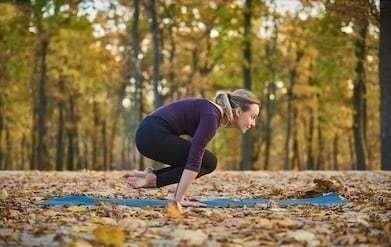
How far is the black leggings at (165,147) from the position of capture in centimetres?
642

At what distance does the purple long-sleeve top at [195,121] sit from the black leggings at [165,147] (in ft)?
0.32

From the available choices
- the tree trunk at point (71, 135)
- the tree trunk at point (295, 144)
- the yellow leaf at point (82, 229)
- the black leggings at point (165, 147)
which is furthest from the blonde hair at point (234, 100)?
the tree trunk at point (295, 144)

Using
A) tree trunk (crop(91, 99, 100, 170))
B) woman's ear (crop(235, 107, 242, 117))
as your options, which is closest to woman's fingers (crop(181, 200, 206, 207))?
woman's ear (crop(235, 107, 242, 117))

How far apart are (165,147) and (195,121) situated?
44 cm

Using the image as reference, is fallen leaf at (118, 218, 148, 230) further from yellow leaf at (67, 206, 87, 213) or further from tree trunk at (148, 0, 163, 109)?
tree trunk at (148, 0, 163, 109)

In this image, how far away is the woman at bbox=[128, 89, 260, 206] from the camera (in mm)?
5715

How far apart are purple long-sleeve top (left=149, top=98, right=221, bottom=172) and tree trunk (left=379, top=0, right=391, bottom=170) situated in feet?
33.8

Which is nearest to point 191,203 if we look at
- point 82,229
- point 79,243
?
point 82,229

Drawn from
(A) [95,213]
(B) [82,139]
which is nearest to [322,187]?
(A) [95,213]

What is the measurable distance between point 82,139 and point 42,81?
21.5m

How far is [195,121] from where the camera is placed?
6250 millimetres

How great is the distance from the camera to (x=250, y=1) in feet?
76.0

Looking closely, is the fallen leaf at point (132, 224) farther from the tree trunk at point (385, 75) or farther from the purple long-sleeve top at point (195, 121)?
the tree trunk at point (385, 75)

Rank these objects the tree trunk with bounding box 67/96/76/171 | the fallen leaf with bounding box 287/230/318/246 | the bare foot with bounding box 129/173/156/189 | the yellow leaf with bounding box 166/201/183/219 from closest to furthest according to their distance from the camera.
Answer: the fallen leaf with bounding box 287/230/318/246 < the yellow leaf with bounding box 166/201/183/219 < the bare foot with bounding box 129/173/156/189 < the tree trunk with bounding box 67/96/76/171
